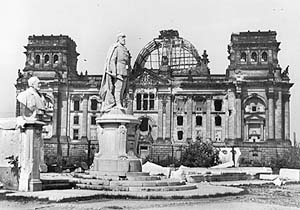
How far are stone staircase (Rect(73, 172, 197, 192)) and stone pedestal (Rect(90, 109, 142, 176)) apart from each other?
1.49 feet

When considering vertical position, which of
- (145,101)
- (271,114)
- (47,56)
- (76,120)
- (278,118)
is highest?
(47,56)

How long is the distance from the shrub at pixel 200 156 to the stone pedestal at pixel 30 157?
4294 centimetres

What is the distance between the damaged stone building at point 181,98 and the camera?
7081 centimetres

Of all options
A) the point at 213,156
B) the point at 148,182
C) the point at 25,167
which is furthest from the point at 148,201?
the point at 213,156

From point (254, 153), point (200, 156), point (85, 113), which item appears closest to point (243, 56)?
point (254, 153)

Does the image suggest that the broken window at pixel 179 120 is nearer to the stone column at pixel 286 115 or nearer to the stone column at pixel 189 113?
the stone column at pixel 189 113

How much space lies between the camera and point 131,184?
586 inches

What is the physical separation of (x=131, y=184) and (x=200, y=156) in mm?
44055

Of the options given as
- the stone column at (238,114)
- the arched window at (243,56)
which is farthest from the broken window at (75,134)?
the arched window at (243,56)

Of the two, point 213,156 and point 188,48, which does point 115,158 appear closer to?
point 213,156

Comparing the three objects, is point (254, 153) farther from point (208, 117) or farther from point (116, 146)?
point (116, 146)

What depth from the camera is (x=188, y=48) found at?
77.8 meters

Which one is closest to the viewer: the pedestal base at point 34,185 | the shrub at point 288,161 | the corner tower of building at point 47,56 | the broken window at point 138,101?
the pedestal base at point 34,185

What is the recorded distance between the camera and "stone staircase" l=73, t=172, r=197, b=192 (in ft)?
47.6
